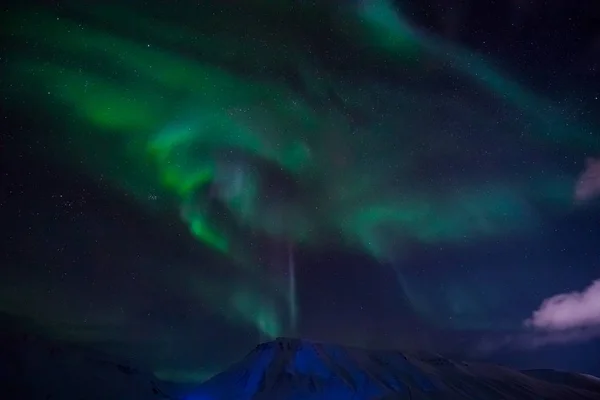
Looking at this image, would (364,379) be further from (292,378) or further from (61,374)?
(61,374)

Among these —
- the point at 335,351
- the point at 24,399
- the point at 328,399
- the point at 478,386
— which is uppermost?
the point at 335,351

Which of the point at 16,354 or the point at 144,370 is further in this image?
the point at 144,370

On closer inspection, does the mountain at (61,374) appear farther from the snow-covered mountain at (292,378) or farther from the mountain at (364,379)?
the mountain at (364,379)

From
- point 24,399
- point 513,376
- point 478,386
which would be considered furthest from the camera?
point 513,376

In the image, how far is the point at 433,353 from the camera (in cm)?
19138

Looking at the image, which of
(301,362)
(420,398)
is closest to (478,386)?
(420,398)

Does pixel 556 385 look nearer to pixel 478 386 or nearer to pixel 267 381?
pixel 478 386

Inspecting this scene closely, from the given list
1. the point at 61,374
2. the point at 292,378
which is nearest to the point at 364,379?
the point at 292,378

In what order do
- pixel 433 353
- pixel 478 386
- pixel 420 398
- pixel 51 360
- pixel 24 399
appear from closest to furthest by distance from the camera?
pixel 24 399 → pixel 420 398 → pixel 478 386 → pixel 51 360 → pixel 433 353

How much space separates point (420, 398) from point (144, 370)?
431 feet

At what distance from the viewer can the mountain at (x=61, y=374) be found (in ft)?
413

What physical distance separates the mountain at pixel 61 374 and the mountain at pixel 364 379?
28.5m

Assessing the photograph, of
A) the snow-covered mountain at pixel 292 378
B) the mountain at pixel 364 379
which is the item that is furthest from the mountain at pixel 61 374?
the mountain at pixel 364 379

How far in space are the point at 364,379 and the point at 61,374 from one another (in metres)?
102
